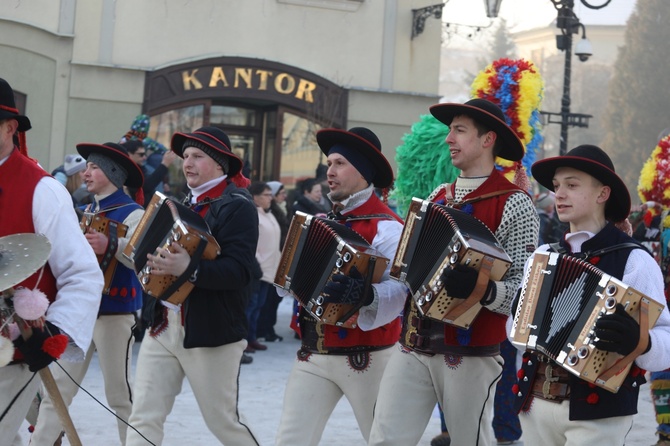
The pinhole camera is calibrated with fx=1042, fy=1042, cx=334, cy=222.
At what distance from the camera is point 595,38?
6062 centimetres

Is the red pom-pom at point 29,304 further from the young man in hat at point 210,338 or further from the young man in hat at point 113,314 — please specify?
the young man in hat at point 113,314

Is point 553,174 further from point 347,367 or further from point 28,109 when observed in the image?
point 28,109

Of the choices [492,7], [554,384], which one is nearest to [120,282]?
[554,384]

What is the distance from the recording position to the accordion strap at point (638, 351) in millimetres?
4059

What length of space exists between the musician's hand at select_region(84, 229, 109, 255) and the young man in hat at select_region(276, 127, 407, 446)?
5.54ft

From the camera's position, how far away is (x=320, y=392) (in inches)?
219

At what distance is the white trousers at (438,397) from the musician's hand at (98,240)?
2.37m

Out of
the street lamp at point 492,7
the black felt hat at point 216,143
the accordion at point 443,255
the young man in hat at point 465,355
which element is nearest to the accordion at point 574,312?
the accordion at point 443,255

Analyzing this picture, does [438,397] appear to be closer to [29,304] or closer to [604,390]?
[604,390]

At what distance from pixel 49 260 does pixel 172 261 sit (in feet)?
4.50

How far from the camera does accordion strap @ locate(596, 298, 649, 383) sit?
406 cm

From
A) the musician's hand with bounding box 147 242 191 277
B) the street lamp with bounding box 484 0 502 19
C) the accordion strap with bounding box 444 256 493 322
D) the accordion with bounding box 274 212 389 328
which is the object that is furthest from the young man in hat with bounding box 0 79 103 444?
the street lamp with bounding box 484 0 502 19

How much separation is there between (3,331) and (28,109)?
1355cm

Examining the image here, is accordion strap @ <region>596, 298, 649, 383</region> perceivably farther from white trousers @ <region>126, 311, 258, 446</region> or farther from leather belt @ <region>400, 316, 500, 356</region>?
white trousers @ <region>126, 311, 258, 446</region>
